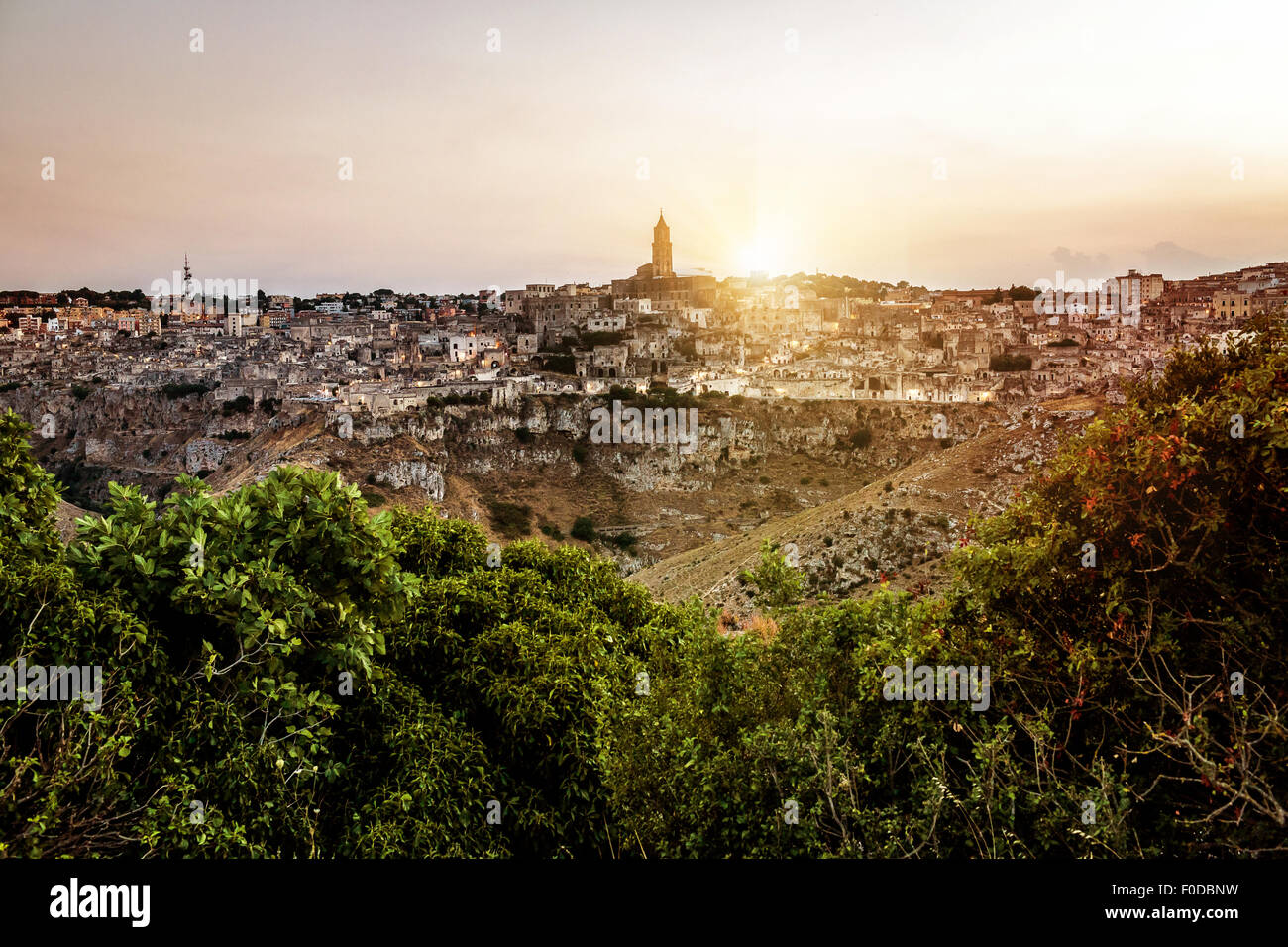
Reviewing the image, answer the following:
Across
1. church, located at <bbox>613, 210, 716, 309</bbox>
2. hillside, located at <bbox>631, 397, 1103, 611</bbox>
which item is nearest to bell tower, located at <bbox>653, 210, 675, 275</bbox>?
church, located at <bbox>613, 210, 716, 309</bbox>

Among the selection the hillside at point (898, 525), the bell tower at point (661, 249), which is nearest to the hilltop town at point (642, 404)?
the hillside at point (898, 525)

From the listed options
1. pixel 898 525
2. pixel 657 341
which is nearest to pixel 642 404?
pixel 657 341

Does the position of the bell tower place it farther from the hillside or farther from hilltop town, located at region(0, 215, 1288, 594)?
the hillside

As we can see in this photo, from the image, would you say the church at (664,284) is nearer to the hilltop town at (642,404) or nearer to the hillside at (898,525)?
the hilltop town at (642,404)

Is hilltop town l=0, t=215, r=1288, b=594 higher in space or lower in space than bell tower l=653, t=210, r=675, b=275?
lower

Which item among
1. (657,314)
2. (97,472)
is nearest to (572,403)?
(657,314)

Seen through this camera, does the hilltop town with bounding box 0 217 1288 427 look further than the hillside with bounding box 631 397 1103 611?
Yes

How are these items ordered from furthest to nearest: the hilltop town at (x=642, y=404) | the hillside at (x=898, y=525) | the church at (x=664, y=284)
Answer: the church at (x=664, y=284) → the hilltop town at (x=642, y=404) → the hillside at (x=898, y=525)
